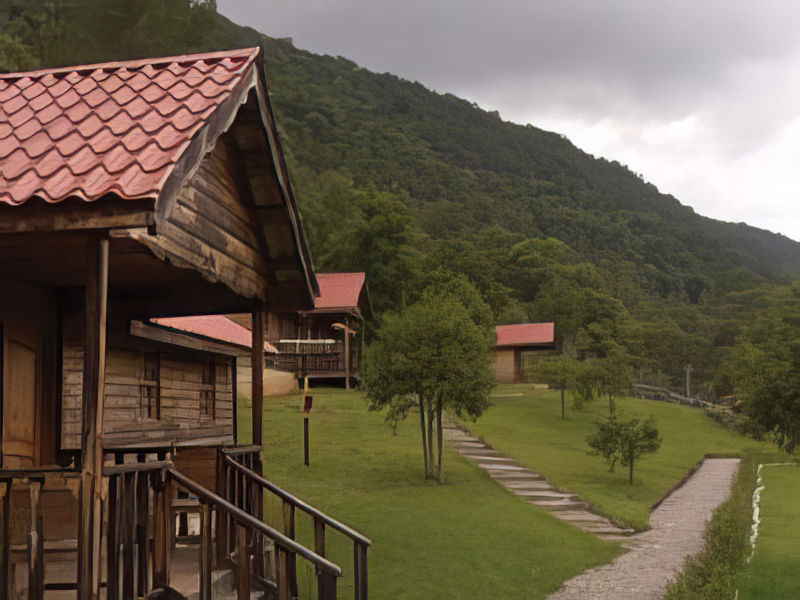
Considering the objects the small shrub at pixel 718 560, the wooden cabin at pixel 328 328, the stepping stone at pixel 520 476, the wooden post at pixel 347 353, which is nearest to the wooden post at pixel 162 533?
the small shrub at pixel 718 560

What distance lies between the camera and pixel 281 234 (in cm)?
979

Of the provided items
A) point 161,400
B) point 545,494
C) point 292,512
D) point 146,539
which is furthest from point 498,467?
point 146,539

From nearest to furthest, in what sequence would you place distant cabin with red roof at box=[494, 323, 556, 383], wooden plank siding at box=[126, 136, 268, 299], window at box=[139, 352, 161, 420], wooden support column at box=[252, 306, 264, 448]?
wooden plank siding at box=[126, 136, 268, 299], wooden support column at box=[252, 306, 264, 448], window at box=[139, 352, 161, 420], distant cabin with red roof at box=[494, 323, 556, 383]

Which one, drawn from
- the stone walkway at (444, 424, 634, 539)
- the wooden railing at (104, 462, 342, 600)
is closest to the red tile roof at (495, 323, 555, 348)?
the stone walkway at (444, 424, 634, 539)

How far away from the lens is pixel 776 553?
572 inches

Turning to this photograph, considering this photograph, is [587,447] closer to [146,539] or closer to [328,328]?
[328,328]

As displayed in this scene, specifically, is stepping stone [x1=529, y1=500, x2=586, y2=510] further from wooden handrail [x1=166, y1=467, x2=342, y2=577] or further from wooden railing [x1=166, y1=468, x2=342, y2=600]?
wooden handrail [x1=166, y1=467, x2=342, y2=577]

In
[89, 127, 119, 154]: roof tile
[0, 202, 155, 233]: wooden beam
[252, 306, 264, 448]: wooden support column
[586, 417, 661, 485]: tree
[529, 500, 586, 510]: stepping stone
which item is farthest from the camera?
[586, 417, 661, 485]: tree

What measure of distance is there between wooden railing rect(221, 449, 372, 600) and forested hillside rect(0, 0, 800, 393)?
35258mm

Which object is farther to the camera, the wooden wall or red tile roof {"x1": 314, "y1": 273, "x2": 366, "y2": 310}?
the wooden wall

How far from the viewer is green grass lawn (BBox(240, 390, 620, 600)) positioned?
1387 centimetres

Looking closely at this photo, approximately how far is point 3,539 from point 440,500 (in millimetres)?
15417

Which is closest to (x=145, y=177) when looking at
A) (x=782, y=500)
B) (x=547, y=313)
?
(x=782, y=500)

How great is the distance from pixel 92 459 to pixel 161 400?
34.4 feet
